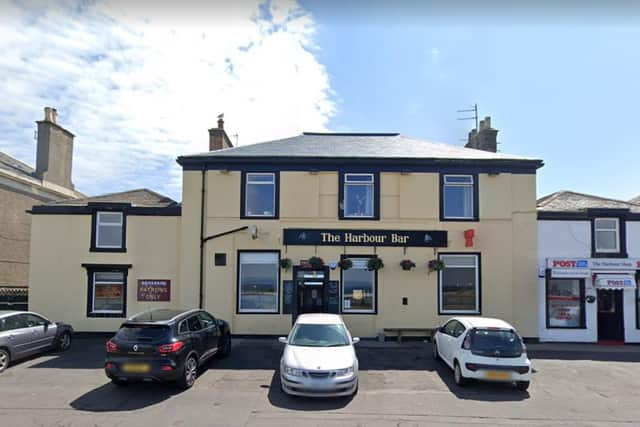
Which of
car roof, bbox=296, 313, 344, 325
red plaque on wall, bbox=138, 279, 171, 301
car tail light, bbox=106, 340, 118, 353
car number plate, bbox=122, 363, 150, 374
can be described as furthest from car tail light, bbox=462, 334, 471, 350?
red plaque on wall, bbox=138, 279, 171, 301

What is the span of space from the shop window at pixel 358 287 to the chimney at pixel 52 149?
57.4ft

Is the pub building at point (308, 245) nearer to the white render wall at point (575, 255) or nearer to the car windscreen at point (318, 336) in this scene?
the white render wall at point (575, 255)

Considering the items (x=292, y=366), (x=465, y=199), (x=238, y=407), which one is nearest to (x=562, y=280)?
(x=465, y=199)

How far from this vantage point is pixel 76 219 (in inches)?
543

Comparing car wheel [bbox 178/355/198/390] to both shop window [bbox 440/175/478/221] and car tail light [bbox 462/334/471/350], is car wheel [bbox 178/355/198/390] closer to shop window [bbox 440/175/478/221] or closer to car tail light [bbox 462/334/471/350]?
car tail light [bbox 462/334/471/350]

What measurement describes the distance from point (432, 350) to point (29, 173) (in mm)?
21847

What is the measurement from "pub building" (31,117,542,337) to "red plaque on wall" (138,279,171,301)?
4cm

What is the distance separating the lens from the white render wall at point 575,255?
13.3m

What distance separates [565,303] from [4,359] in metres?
17.2

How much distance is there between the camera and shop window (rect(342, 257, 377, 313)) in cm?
1353

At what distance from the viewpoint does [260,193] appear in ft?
Answer: 46.0

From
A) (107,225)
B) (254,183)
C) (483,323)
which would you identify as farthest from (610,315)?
(107,225)

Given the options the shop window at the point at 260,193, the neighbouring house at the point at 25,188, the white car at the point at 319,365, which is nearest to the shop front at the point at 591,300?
the white car at the point at 319,365

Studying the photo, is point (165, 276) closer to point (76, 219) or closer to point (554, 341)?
point (76, 219)
